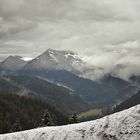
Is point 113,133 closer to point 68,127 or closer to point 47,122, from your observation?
point 68,127

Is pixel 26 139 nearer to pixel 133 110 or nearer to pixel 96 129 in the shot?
pixel 96 129

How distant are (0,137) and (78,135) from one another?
194 inches

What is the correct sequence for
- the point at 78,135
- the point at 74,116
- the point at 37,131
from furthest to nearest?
1. the point at 74,116
2. the point at 37,131
3. the point at 78,135

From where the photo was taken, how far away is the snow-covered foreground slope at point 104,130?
13125mm

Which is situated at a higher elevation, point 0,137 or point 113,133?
point 113,133

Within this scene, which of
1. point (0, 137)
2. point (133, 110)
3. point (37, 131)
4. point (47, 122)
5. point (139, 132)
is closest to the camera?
point (139, 132)

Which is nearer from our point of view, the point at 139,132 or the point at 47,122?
the point at 139,132

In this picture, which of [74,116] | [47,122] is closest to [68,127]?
[47,122]

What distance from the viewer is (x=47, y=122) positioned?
264ft

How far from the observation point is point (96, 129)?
14219 millimetres

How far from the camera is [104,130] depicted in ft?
45.6

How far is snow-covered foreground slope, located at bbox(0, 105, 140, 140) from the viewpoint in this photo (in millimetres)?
13125

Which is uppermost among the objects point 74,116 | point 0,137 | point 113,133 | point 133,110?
point 133,110

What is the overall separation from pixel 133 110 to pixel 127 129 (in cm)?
84
